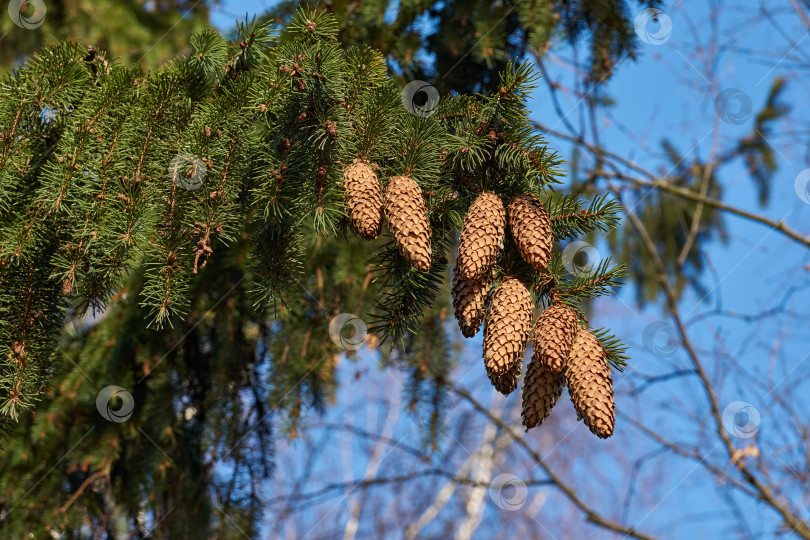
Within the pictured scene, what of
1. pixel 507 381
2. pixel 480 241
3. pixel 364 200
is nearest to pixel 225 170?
pixel 364 200

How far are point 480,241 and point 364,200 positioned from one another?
0.62 feet

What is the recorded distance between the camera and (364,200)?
116 centimetres

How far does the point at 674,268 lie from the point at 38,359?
12.9 feet

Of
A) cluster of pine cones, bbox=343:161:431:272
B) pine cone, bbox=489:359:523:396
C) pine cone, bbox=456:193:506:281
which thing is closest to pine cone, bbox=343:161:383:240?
cluster of pine cones, bbox=343:161:431:272

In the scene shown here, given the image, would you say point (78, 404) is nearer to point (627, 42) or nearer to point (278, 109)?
point (278, 109)

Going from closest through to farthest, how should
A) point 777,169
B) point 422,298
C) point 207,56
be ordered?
point 422,298 < point 207,56 < point 777,169

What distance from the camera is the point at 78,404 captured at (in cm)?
226

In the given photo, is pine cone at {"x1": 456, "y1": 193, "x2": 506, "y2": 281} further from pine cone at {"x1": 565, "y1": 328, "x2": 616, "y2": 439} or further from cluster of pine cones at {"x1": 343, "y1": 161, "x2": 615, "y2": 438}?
pine cone at {"x1": 565, "y1": 328, "x2": 616, "y2": 439}

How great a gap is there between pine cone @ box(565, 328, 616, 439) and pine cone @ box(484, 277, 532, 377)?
0.08 m

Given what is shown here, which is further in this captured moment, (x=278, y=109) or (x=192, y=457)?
(x=192, y=457)

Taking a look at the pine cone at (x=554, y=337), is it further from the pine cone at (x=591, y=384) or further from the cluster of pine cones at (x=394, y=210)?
the cluster of pine cones at (x=394, y=210)

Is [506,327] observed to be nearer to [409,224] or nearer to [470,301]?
[470,301]

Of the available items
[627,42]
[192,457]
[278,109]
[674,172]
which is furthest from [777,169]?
[278,109]

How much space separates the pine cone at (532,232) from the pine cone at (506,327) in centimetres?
5
